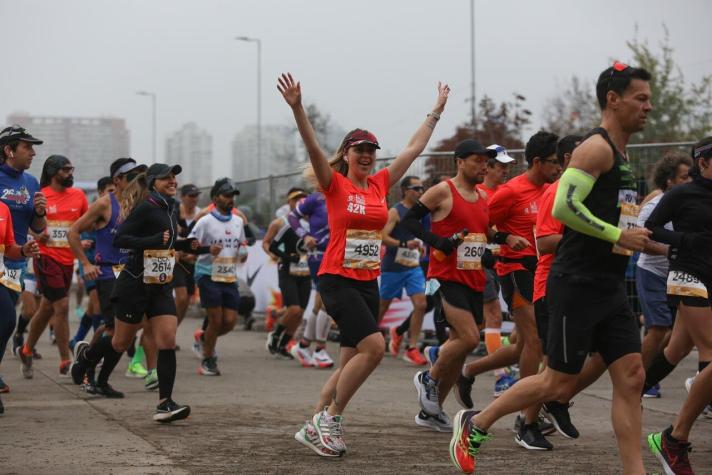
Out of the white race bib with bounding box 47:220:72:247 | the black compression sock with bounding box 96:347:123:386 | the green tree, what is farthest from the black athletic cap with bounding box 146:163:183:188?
the green tree

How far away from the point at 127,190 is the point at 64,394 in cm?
207

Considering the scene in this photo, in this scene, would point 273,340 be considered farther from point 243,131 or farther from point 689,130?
point 243,131

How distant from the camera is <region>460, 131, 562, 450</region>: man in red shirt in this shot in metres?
8.20

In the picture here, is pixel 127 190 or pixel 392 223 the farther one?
pixel 392 223

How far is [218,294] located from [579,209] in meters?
7.27

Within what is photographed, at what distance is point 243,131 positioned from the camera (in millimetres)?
100188

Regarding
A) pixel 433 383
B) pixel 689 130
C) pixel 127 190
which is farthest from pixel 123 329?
pixel 689 130

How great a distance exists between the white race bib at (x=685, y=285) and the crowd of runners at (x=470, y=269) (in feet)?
0.03

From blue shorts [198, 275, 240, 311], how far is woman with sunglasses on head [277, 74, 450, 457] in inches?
188

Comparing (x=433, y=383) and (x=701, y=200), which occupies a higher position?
(x=701, y=200)

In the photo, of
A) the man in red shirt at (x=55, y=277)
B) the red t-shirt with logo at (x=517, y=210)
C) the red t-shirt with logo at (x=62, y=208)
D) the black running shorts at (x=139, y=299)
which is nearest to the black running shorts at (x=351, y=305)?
the red t-shirt with logo at (x=517, y=210)

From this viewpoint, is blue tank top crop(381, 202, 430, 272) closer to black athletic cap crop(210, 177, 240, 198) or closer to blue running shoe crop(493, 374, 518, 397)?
black athletic cap crop(210, 177, 240, 198)

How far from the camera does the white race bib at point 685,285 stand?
7102 mm

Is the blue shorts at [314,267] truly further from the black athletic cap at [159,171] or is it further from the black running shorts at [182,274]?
the black athletic cap at [159,171]
